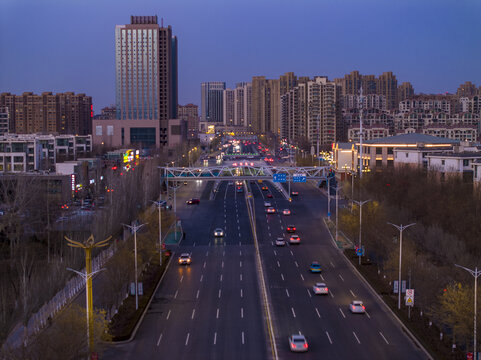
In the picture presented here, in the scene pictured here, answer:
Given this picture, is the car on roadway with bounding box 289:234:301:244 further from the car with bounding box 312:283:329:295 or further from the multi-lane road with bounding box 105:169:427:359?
the car with bounding box 312:283:329:295

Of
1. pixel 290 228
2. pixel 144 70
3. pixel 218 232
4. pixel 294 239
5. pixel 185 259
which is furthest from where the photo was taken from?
pixel 144 70

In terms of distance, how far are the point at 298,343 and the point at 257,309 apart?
5.37 m

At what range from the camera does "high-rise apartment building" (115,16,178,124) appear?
13112 centimetres

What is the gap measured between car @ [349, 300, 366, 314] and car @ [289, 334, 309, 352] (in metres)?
4.98

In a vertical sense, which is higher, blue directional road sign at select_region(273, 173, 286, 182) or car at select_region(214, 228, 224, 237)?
blue directional road sign at select_region(273, 173, 286, 182)

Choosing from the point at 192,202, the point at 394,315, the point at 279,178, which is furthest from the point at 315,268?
the point at 192,202

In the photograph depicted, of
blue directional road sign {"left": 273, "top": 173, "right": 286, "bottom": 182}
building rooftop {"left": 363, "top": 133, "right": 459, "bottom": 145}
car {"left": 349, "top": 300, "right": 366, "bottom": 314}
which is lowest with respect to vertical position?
car {"left": 349, "top": 300, "right": 366, "bottom": 314}

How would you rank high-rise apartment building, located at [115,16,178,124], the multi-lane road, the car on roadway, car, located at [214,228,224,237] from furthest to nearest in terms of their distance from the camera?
high-rise apartment building, located at [115,16,178,124]
car, located at [214,228,224,237]
the car on roadway
the multi-lane road

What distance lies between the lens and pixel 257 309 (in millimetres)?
25812

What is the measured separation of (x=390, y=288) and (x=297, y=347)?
9751mm

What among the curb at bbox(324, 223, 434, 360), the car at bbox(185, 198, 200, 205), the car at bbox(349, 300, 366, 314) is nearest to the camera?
the curb at bbox(324, 223, 434, 360)

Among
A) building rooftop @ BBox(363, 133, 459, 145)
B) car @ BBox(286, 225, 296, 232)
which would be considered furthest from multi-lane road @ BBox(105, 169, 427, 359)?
building rooftop @ BBox(363, 133, 459, 145)

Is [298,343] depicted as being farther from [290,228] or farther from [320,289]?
[290,228]

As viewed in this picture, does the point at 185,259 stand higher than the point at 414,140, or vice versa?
the point at 414,140
